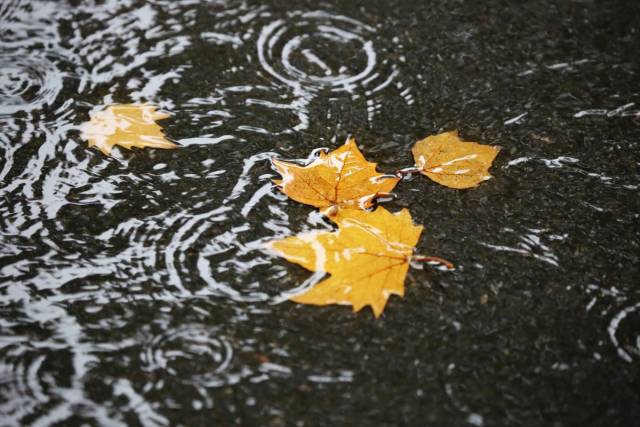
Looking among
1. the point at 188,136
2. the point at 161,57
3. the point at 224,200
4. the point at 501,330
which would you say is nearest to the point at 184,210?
the point at 224,200

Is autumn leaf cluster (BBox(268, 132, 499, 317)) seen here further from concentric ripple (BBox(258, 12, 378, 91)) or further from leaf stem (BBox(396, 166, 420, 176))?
concentric ripple (BBox(258, 12, 378, 91))

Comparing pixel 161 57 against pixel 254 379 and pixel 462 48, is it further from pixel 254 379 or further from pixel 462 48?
pixel 254 379

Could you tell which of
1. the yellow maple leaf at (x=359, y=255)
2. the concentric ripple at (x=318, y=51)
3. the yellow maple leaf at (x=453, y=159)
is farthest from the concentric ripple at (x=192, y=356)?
the concentric ripple at (x=318, y=51)

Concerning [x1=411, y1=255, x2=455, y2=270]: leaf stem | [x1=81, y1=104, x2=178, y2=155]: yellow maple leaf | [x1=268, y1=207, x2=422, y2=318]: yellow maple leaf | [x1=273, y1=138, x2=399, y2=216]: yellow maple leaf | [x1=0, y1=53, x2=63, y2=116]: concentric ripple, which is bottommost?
[x1=411, y1=255, x2=455, y2=270]: leaf stem

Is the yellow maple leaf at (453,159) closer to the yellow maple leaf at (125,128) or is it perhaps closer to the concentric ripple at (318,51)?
the concentric ripple at (318,51)

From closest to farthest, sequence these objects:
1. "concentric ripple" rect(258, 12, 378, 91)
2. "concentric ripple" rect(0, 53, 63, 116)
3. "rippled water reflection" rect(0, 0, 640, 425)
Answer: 1. "rippled water reflection" rect(0, 0, 640, 425)
2. "concentric ripple" rect(0, 53, 63, 116)
3. "concentric ripple" rect(258, 12, 378, 91)

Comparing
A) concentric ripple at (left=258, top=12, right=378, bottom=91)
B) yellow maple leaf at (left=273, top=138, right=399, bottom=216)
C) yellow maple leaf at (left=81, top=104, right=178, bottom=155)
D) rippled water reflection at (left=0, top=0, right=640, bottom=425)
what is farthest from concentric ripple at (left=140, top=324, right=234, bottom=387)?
concentric ripple at (left=258, top=12, right=378, bottom=91)
